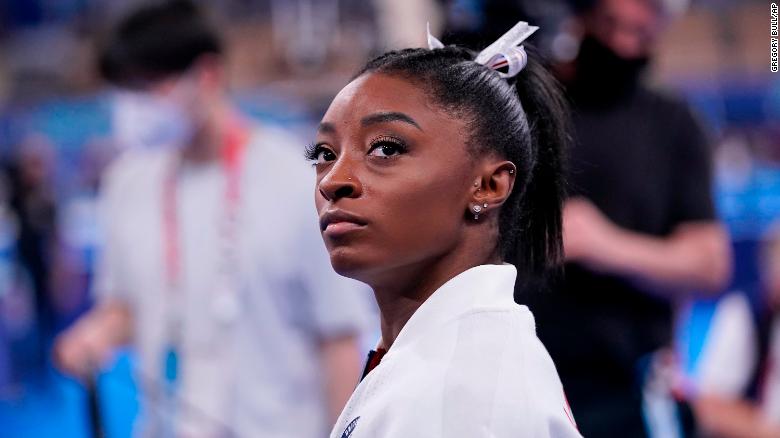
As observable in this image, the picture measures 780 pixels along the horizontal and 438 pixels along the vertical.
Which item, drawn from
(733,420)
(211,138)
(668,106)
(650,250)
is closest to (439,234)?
(650,250)

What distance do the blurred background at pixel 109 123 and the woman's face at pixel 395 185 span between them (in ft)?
8.35

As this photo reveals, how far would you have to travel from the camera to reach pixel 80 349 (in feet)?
8.94

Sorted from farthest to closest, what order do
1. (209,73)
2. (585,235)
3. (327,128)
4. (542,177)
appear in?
(209,73) < (585,235) < (542,177) < (327,128)

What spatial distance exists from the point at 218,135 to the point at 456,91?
151cm

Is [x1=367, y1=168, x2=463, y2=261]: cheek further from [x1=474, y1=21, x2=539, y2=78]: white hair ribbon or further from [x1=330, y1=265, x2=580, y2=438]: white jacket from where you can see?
[x1=474, y1=21, x2=539, y2=78]: white hair ribbon

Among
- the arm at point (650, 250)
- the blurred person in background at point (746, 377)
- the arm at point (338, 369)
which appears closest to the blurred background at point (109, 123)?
the blurred person in background at point (746, 377)

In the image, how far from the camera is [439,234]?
1.25 m

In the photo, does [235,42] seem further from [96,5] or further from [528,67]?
[528,67]

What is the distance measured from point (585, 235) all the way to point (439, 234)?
0.85 meters

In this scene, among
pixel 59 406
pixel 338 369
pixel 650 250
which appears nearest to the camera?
pixel 650 250

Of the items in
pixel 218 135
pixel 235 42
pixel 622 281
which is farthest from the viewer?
pixel 235 42

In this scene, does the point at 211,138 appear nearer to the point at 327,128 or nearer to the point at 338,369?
the point at 338,369

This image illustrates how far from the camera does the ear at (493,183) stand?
1.28 m

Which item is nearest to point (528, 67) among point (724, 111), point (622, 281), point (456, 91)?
point (456, 91)
